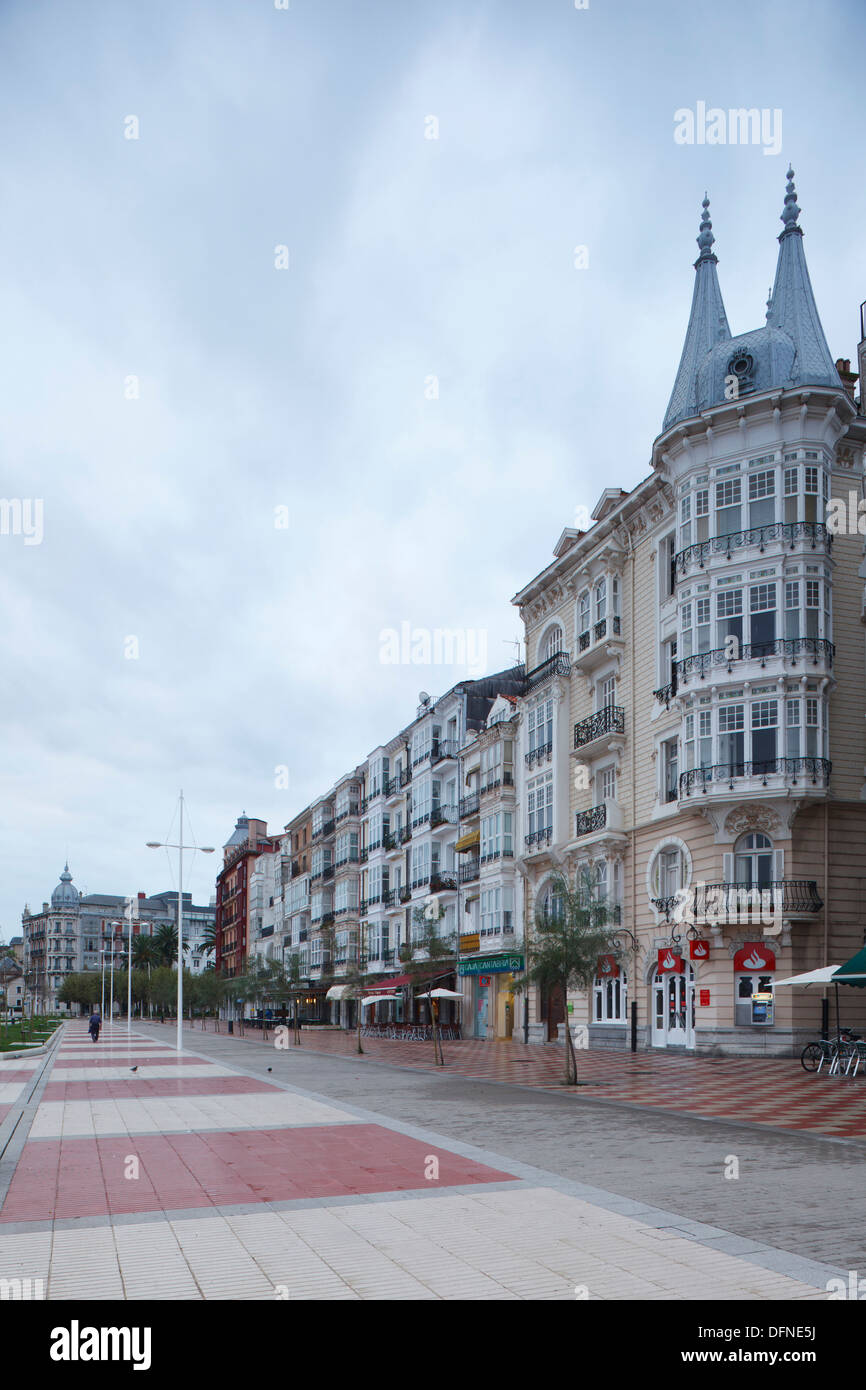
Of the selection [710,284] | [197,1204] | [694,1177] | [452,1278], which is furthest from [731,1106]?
[710,284]

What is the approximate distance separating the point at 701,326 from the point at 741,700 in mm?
14073

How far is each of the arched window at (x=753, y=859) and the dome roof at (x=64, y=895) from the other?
175724mm

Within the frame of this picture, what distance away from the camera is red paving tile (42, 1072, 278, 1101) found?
72.0 feet

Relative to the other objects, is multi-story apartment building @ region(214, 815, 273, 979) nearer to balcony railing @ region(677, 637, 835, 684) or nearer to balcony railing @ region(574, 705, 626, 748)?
balcony railing @ region(574, 705, 626, 748)

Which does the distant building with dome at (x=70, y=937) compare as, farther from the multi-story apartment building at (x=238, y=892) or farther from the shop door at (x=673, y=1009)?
the shop door at (x=673, y=1009)

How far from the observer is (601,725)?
4041cm

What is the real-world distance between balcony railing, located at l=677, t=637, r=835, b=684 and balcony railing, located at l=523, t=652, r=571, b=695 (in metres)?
10.1

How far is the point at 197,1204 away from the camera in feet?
33.4

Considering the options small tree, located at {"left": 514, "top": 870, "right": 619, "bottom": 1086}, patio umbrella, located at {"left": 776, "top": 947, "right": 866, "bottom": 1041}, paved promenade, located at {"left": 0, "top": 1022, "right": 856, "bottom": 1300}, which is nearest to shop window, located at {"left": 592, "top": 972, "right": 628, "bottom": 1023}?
small tree, located at {"left": 514, "top": 870, "right": 619, "bottom": 1086}

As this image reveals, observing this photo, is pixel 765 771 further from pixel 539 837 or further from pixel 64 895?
pixel 64 895

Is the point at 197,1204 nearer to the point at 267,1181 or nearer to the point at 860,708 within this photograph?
the point at 267,1181

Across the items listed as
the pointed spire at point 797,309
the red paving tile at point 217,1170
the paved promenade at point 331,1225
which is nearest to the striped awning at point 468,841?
the pointed spire at point 797,309

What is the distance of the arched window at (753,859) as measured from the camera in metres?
32.2

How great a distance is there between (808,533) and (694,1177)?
2386cm
